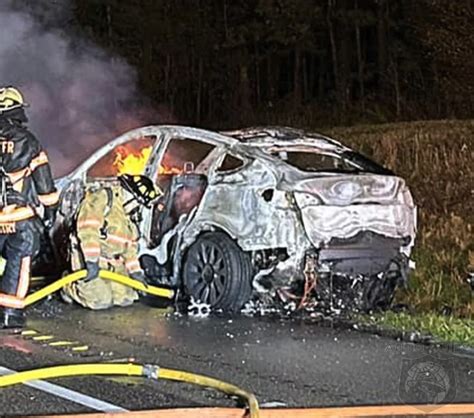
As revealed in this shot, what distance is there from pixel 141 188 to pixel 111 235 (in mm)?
498

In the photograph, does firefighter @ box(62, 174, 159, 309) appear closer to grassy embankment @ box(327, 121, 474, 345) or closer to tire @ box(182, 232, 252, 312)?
tire @ box(182, 232, 252, 312)

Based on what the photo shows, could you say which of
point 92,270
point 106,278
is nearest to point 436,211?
point 106,278

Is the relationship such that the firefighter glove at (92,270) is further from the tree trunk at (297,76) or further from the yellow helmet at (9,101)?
the tree trunk at (297,76)

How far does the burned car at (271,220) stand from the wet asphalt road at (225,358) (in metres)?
0.41

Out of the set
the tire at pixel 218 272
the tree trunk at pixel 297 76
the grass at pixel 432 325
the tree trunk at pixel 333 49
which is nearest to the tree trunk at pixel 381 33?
the tree trunk at pixel 333 49

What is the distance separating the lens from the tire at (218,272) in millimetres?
10672

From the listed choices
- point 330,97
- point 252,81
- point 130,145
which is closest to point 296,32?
point 330,97

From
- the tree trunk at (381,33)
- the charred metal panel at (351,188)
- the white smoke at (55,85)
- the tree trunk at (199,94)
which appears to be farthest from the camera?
the tree trunk at (199,94)

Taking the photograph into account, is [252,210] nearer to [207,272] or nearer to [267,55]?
[207,272]

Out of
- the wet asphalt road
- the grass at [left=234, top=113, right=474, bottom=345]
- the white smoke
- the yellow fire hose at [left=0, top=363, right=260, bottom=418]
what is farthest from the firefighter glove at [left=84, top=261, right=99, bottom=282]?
the white smoke

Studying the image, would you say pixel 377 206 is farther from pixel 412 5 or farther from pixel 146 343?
pixel 412 5

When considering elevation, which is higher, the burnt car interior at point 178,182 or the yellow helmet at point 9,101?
the yellow helmet at point 9,101

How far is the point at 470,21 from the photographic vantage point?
2205 cm

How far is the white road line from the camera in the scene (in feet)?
23.9
